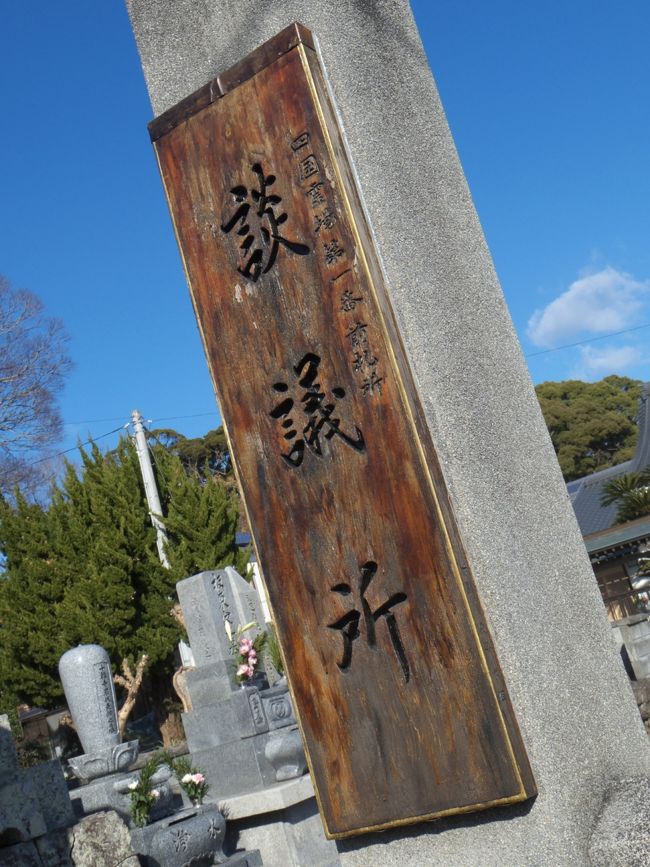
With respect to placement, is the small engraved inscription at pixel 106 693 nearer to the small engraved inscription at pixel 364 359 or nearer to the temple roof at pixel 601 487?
the small engraved inscription at pixel 364 359

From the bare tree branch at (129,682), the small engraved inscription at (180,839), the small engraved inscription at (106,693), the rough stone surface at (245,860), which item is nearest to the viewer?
the small engraved inscription at (180,839)

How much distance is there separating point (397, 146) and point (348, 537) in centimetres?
141

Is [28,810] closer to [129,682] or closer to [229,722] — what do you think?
[229,722]

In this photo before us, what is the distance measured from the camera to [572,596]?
294cm

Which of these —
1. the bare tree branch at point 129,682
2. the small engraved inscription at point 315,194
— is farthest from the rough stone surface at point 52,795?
the bare tree branch at point 129,682

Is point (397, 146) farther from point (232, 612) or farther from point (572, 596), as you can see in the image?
point (232, 612)

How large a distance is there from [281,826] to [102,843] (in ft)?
6.10

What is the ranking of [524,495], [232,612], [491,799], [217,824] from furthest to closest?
1. [232,612]
2. [217,824]
3. [524,495]
4. [491,799]

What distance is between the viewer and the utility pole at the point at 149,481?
1634cm

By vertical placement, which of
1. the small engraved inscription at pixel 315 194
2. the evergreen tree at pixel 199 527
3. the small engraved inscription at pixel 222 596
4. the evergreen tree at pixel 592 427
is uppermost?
the evergreen tree at pixel 592 427

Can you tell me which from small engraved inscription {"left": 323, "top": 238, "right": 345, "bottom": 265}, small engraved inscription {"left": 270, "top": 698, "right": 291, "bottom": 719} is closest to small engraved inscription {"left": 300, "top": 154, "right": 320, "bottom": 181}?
small engraved inscription {"left": 323, "top": 238, "right": 345, "bottom": 265}

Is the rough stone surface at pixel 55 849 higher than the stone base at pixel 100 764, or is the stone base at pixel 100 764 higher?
the stone base at pixel 100 764

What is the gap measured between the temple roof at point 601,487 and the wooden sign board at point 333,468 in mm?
18070

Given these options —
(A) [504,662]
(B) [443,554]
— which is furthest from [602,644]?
(B) [443,554]
